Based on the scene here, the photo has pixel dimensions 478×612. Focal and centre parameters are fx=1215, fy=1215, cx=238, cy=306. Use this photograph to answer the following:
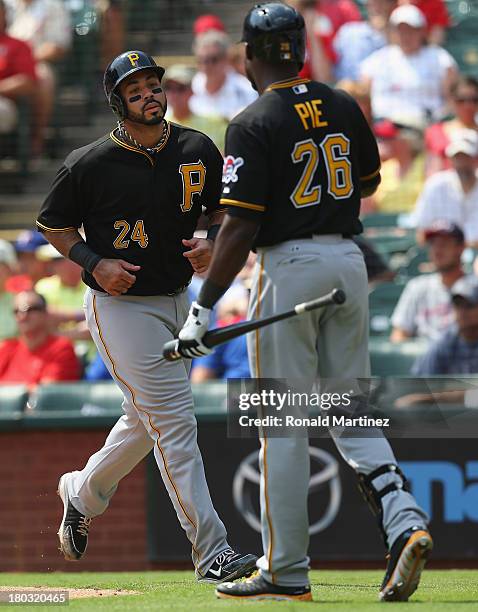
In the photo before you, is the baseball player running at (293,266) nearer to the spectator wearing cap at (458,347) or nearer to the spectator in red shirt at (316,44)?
the spectator wearing cap at (458,347)

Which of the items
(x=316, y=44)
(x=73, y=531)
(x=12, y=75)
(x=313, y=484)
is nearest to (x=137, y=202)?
(x=73, y=531)

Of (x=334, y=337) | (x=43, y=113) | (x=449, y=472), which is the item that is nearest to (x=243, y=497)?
(x=449, y=472)

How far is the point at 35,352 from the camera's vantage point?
28.5 ft

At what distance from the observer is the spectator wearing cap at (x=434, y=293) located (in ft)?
28.7

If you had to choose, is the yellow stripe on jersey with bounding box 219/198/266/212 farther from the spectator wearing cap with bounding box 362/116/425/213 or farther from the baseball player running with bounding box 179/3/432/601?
the spectator wearing cap with bounding box 362/116/425/213

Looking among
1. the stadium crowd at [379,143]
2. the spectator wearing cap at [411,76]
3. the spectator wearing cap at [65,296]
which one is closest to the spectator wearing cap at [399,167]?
the stadium crowd at [379,143]

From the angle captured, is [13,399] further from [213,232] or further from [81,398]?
[213,232]

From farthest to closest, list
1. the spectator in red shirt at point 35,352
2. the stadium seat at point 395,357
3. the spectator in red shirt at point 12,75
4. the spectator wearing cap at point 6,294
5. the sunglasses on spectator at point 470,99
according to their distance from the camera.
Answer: the spectator in red shirt at point 12,75
the sunglasses on spectator at point 470,99
the spectator wearing cap at point 6,294
the spectator in red shirt at point 35,352
the stadium seat at point 395,357

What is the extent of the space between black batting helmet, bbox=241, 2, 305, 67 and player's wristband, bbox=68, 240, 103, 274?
46.8 inches

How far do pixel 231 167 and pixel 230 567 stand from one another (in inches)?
68.9

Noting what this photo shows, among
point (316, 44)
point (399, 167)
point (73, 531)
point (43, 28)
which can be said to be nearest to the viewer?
point (73, 531)

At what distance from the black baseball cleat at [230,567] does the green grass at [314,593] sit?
0.21 ft

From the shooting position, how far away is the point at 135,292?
5.09 m

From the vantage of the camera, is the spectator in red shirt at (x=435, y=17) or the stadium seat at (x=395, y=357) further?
the spectator in red shirt at (x=435, y=17)
